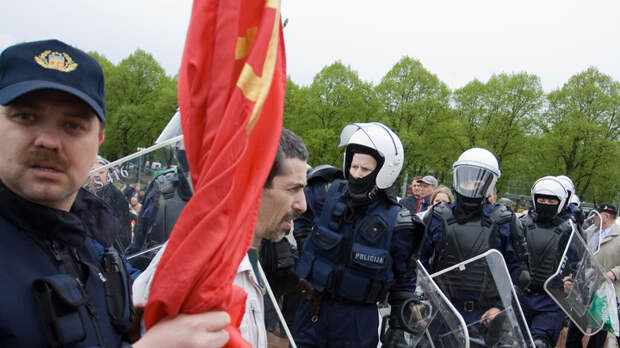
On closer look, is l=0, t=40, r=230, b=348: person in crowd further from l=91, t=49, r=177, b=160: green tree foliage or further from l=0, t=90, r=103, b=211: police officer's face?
l=91, t=49, r=177, b=160: green tree foliage

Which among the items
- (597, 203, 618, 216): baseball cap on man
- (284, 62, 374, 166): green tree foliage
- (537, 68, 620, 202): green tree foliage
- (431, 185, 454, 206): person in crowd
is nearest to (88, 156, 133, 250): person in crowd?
(431, 185, 454, 206): person in crowd

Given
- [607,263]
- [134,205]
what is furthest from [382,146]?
[607,263]

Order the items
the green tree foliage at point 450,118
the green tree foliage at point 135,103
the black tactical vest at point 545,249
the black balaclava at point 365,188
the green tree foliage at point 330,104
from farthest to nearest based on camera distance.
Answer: the green tree foliage at point 330,104
the green tree foliage at point 135,103
the green tree foliage at point 450,118
the black tactical vest at point 545,249
the black balaclava at point 365,188

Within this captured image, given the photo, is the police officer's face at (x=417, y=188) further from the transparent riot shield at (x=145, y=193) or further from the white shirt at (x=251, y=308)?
the white shirt at (x=251, y=308)

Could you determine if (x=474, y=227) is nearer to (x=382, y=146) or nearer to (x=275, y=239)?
(x=382, y=146)

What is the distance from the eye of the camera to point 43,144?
101 cm

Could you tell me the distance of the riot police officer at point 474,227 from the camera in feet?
13.9

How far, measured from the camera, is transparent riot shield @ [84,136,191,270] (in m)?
2.49

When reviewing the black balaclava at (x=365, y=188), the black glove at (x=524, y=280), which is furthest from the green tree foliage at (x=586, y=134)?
the black balaclava at (x=365, y=188)

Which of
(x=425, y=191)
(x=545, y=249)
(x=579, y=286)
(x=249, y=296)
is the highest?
(x=249, y=296)

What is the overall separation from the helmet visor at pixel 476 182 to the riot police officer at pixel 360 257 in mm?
1114

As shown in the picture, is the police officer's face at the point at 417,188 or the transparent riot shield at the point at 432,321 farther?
the police officer's face at the point at 417,188

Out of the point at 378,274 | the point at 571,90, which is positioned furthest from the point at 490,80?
the point at 378,274

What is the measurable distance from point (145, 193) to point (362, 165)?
1702mm
